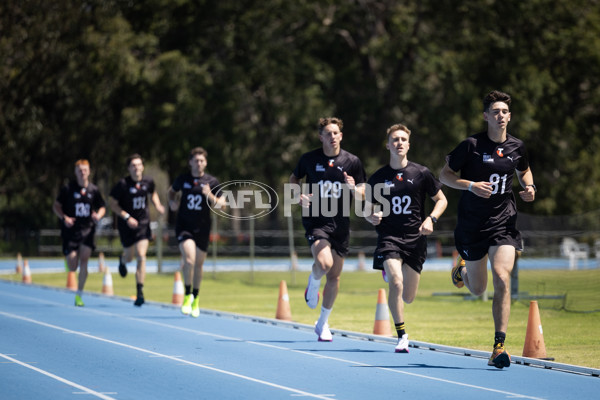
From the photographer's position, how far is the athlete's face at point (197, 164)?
1630 centimetres

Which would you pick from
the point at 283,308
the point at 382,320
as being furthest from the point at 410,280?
the point at 283,308

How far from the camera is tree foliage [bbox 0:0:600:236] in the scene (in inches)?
1747

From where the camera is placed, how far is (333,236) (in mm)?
12656

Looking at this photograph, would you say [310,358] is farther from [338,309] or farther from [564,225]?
[564,225]

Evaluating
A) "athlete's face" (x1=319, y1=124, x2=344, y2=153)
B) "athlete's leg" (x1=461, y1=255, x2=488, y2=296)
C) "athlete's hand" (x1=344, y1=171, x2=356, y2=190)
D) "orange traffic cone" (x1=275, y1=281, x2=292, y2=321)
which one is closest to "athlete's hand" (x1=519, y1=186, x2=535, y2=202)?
"athlete's leg" (x1=461, y1=255, x2=488, y2=296)

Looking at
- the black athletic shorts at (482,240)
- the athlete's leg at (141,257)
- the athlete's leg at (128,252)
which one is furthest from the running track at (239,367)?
the athlete's leg at (128,252)

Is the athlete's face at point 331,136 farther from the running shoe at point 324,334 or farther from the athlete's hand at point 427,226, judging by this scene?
the running shoe at point 324,334

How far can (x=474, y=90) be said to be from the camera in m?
44.5

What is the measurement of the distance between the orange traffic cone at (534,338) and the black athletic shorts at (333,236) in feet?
8.89

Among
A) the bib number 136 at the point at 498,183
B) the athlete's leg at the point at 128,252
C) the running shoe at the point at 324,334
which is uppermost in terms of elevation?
the bib number 136 at the point at 498,183

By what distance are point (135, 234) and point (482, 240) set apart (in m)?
9.49

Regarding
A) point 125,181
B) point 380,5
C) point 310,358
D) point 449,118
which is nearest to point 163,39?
point 380,5

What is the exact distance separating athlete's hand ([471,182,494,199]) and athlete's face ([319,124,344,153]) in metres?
2.82

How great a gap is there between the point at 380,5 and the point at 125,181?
98.2 ft
